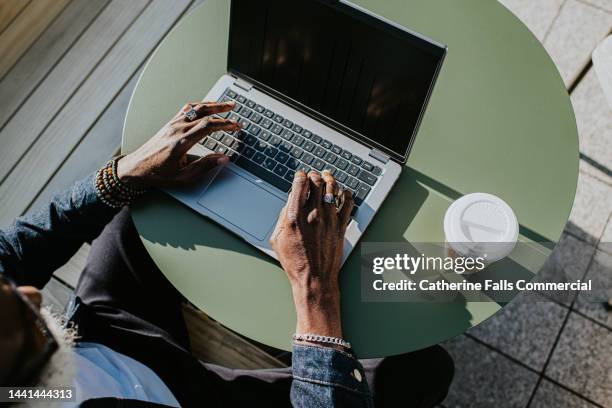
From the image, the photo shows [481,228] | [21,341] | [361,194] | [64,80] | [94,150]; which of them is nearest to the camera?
[21,341]

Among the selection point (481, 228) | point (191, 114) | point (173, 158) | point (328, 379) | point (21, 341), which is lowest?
point (21, 341)

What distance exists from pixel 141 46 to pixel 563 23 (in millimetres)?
1617

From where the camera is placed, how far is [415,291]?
1.03m

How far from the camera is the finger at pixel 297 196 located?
1012mm

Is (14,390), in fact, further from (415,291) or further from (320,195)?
(415,291)

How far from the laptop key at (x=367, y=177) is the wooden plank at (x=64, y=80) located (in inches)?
49.3

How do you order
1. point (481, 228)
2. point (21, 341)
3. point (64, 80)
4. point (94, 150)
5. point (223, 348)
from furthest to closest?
point (64, 80), point (94, 150), point (223, 348), point (481, 228), point (21, 341)

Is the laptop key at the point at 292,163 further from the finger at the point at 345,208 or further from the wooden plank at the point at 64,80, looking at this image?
the wooden plank at the point at 64,80

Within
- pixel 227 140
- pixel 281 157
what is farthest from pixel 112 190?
pixel 281 157

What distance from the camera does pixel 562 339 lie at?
163cm

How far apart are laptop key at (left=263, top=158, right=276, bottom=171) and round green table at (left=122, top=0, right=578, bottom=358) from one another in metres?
0.17

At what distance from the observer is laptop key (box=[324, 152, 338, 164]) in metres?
1.08

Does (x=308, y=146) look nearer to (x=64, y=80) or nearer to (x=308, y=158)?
(x=308, y=158)

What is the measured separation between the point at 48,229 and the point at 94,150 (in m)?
0.74
